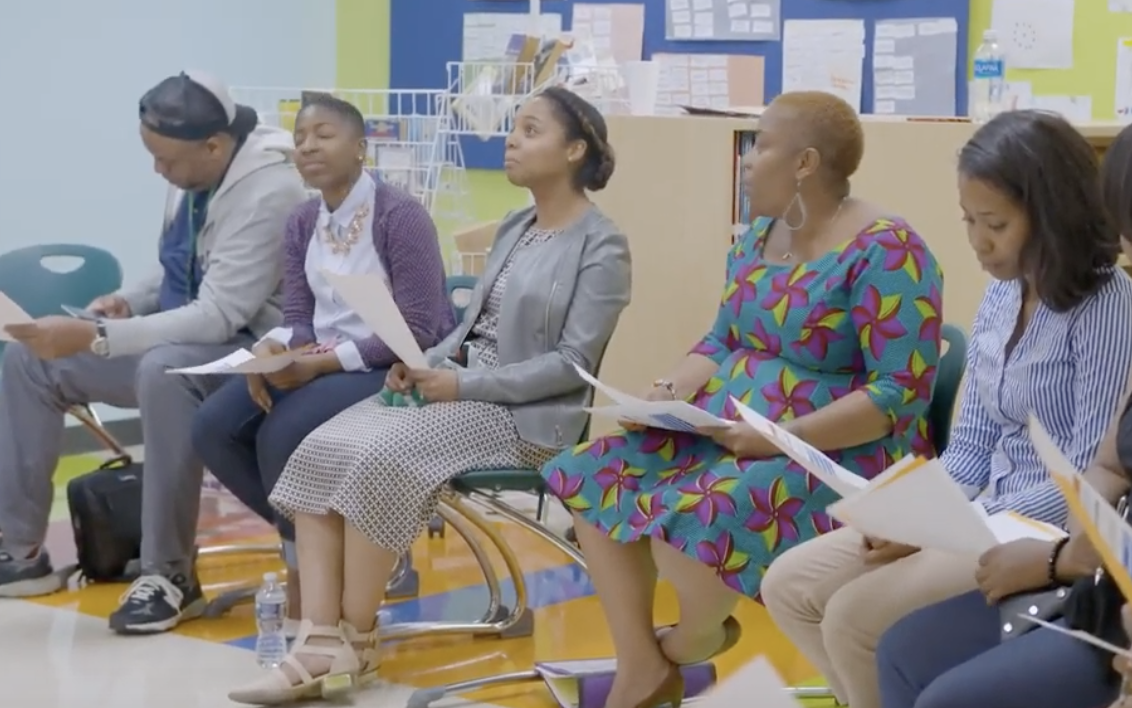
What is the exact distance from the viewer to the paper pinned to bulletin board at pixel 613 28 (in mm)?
5199

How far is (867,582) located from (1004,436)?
1.04 feet

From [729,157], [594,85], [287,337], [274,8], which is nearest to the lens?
[287,337]

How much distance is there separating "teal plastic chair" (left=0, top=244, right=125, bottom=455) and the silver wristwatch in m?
0.49

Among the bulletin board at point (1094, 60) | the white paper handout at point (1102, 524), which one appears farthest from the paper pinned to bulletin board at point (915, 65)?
the white paper handout at point (1102, 524)

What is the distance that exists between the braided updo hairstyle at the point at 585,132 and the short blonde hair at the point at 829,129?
595mm

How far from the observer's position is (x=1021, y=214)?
2113 mm

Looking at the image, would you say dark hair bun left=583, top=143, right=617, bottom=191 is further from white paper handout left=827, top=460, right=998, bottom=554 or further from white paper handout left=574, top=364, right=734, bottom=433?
white paper handout left=827, top=460, right=998, bottom=554

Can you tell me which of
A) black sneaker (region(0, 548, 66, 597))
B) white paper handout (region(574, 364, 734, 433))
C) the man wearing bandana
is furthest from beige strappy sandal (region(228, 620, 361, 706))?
black sneaker (region(0, 548, 66, 597))

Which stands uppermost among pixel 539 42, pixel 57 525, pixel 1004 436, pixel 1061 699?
pixel 539 42

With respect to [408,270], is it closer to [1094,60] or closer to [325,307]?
[325,307]

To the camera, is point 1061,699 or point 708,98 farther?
point 708,98

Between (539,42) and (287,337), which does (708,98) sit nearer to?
(539,42)

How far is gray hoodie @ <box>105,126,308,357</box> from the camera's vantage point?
11.7 feet

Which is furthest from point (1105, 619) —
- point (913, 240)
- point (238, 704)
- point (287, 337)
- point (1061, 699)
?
point (287, 337)
